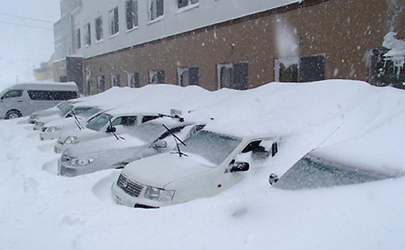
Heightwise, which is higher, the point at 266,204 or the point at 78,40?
the point at 78,40

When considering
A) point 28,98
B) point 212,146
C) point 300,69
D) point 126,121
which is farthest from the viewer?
point 28,98

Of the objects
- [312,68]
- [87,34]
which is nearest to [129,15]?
[87,34]

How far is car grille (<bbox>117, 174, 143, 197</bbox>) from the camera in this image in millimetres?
4492

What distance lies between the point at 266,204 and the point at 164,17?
14.1 metres

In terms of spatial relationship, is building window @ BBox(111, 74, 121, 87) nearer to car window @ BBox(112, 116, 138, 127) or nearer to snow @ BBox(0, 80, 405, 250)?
car window @ BBox(112, 116, 138, 127)

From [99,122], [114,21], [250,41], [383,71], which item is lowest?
[99,122]

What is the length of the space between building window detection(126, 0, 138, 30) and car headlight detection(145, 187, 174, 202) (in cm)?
1643

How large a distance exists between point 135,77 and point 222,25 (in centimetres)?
891

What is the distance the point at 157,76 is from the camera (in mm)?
17438

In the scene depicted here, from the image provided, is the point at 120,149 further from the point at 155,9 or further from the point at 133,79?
the point at 133,79

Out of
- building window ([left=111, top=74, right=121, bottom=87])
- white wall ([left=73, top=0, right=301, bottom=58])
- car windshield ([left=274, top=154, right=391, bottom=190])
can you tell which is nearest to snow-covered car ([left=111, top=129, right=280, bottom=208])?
car windshield ([left=274, top=154, right=391, bottom=190])

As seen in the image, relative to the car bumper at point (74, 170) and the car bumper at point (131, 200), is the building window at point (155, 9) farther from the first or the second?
the car bumper at point (131, 200)

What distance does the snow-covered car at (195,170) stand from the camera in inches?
171

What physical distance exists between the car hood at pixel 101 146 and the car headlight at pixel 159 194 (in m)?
2.29
